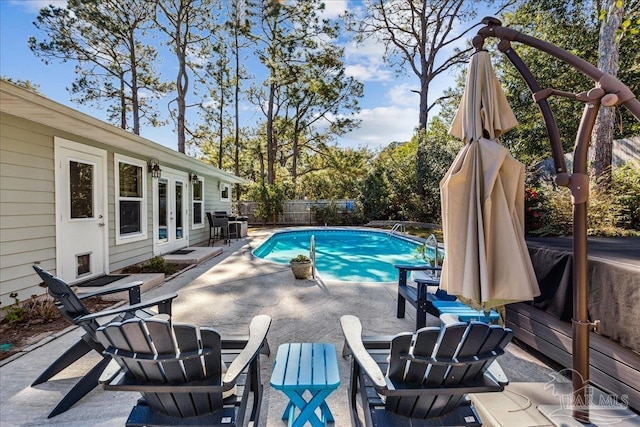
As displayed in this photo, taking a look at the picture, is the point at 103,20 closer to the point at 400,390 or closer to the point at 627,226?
the point at 400,390

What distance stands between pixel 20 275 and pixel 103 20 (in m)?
13.5

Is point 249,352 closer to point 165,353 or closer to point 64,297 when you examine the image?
point 165,353

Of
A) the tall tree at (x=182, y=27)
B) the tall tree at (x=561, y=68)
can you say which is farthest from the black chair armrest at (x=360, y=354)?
the tall tree at (x=182, y=27)

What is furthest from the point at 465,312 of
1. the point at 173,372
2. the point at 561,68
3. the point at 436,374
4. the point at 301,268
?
the point at 561,68

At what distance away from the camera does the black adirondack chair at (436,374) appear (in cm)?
147

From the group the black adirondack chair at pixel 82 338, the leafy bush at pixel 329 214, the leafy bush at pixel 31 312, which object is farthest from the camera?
the leafy bush at pixel 329 214

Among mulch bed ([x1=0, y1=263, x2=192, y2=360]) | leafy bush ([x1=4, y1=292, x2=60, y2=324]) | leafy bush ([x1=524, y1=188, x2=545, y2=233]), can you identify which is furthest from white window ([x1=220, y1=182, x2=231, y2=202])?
leafy bush ([x1=524, y1=188, x2=545, y2=233])

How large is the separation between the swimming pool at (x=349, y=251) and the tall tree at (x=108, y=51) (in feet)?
33.6

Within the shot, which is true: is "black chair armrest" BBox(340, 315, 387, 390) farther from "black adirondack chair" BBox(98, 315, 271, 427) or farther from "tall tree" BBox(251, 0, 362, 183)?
"tall tree" BBox(251, 0, 362, 183)

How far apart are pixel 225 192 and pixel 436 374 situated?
1290 cm

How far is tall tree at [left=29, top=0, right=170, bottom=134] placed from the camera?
40.6 feet

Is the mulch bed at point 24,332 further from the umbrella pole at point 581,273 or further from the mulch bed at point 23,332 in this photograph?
the umbrella pole at point 581,273

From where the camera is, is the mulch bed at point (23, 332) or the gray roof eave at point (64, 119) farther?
the gray roof eave at point (64, 119)

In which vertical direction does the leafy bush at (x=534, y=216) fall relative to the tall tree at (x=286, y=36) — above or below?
below
